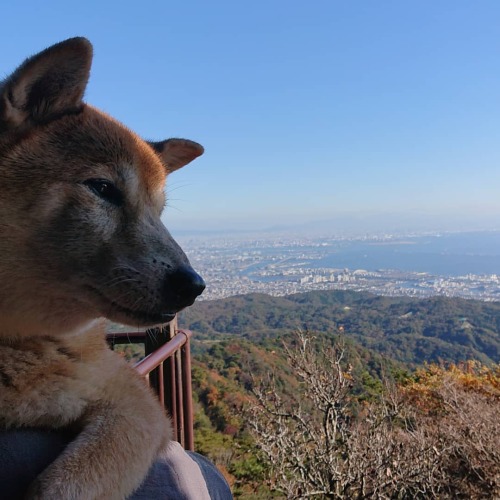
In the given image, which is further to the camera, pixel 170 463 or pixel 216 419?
pixel 216 419

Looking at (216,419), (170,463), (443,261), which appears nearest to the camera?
(170,463)

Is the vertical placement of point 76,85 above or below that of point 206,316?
above

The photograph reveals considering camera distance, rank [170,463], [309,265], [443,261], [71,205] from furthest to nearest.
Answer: [443,261] < [309,265] < [71,205] < [170,463]

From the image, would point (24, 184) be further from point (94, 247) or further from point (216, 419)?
point (216, 419)

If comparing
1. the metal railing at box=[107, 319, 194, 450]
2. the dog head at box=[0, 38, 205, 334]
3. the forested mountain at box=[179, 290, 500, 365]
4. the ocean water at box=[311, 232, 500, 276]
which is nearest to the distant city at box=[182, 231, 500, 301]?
the ocean water at box=[311, 232, 500, 276]

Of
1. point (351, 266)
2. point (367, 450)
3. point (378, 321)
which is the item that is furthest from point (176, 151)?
point (351, 266)

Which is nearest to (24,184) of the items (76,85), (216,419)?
(76,85)

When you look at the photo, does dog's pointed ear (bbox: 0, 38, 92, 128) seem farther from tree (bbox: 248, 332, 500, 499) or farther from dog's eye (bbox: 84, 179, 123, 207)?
tree (bbox: 248, 332, 500, 499)

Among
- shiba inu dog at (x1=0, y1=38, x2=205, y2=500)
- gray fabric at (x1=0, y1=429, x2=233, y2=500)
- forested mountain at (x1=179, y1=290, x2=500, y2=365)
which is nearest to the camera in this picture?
gray fabric at (x1=0, y1=429, x2=233, y2=500)
